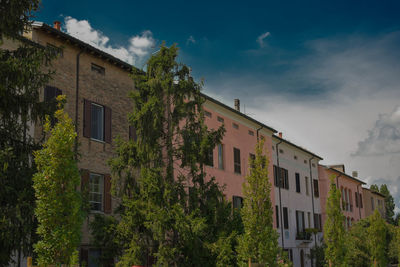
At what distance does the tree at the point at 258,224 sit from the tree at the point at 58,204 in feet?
21.1

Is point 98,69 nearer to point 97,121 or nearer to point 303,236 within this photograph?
point 97,121

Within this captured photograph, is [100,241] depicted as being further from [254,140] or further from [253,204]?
[254,140]

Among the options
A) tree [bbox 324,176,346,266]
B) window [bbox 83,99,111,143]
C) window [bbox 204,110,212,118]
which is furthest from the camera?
window [bbox 204,110,212,118]

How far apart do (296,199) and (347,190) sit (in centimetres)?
Answer: 1624

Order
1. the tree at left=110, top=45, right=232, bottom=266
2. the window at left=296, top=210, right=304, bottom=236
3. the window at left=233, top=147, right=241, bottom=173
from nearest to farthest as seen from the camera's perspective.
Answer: the tree at left=110, top=45, right=232, bottom=266, the window at left=233, top=147, right=241, bottom=173, the window at left=296, top=210, right=304, bottom=236

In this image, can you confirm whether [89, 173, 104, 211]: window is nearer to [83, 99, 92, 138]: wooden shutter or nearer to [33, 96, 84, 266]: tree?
[83, 99, 92, 138]: wooden shutter

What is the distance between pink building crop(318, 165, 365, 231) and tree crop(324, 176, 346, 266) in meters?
22.7

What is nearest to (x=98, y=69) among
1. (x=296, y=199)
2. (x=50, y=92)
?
(x=50, y=92)

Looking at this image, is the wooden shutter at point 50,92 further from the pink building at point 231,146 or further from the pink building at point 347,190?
the pink building at point 347,190

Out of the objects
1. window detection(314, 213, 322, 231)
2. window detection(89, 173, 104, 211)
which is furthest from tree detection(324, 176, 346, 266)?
window detection(314, 213, 322, 231)

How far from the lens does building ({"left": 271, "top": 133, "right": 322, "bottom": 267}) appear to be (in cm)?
3709

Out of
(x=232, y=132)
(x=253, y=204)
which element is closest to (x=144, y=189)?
(x=253, y=204)

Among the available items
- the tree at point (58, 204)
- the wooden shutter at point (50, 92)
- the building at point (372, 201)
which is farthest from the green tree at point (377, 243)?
the building at point (372, 201)

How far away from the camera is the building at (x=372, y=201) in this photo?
62125 mm
